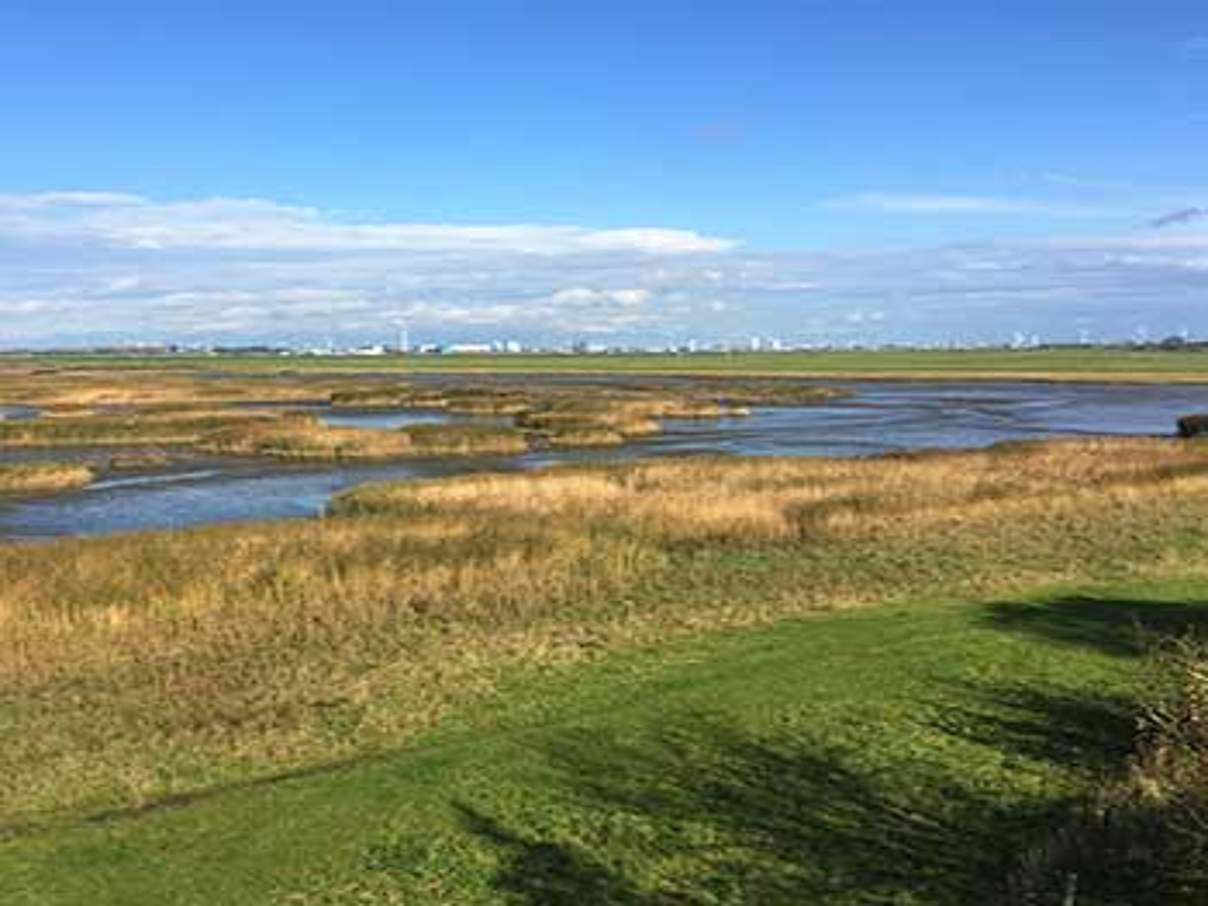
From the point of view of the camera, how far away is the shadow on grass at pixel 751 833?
10508 millimetres

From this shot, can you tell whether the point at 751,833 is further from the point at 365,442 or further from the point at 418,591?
the point at 365,442

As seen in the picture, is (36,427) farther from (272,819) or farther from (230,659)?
(272,819)

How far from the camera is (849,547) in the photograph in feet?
87.3

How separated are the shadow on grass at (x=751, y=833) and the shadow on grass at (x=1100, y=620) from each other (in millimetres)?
5595

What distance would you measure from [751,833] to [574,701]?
494cm

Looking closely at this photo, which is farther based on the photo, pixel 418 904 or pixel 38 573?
pixel 38 573

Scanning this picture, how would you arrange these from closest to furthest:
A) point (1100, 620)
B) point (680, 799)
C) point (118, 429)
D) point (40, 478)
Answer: point (680, 799) < point (1100, 620) < point (40, 478) < point (118, 429)

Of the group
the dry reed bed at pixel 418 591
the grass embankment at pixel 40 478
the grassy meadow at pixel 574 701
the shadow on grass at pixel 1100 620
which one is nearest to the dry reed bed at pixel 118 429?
the grass embankment at pixel 40 478

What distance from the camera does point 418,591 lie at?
2298cm

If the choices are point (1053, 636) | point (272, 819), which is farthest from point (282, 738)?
point (1053, 636)

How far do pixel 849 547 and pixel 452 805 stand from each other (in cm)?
1521

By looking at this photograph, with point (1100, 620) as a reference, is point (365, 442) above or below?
below

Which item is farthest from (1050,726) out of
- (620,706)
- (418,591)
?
(418,591)

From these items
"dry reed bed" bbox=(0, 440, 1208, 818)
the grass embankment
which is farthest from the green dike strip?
the grass embankment
